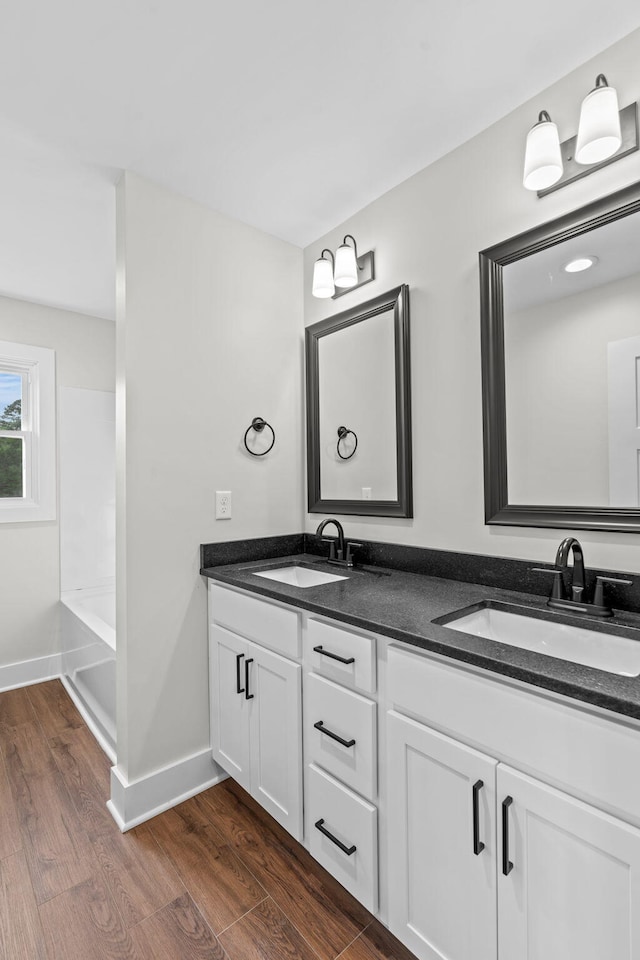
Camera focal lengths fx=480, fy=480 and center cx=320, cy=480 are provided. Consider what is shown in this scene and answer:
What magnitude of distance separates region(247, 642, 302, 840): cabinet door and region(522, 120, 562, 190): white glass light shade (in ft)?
5.27

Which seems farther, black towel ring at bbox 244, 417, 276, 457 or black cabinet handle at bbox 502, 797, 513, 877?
black towel ring at bbox 244, 417, 276, 457

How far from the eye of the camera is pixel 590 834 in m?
0.84

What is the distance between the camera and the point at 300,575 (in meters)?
2.11

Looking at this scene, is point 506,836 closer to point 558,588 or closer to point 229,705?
point 558,588

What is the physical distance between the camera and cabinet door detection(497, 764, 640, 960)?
2.67 feet

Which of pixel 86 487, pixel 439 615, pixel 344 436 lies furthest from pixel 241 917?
pixel 86 487

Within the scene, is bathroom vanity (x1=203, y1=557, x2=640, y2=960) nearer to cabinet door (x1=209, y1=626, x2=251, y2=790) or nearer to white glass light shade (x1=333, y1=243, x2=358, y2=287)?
cabinet door (x1=209, y1=626, x2=251, y2=790)

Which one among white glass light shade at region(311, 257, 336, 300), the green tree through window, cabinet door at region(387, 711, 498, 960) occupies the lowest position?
cabinet door at region(387, 711, 498, 960)

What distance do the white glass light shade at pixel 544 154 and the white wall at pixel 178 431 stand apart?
4.06 ft

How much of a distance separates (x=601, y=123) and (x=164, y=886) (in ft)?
8.20

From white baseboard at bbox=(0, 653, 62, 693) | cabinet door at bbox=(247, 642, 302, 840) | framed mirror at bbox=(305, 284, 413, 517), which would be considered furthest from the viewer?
white baseboard at bbox=(0, 653, 62, 693)

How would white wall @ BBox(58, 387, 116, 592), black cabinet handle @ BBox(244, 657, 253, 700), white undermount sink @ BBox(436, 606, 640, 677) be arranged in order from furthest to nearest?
white wall @ BBox(58, 387, 116, 592)
black cabinet handle @ BBox(244, 657, 253, 700)
white undermount sink @ BBox(436, 606, 640, 677)

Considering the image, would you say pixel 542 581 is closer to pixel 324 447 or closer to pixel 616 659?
pixel 616 659

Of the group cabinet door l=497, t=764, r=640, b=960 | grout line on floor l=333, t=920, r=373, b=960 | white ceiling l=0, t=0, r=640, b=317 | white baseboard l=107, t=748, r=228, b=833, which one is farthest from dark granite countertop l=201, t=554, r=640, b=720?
white ceiling l=0, t=0, r=640, b=317
